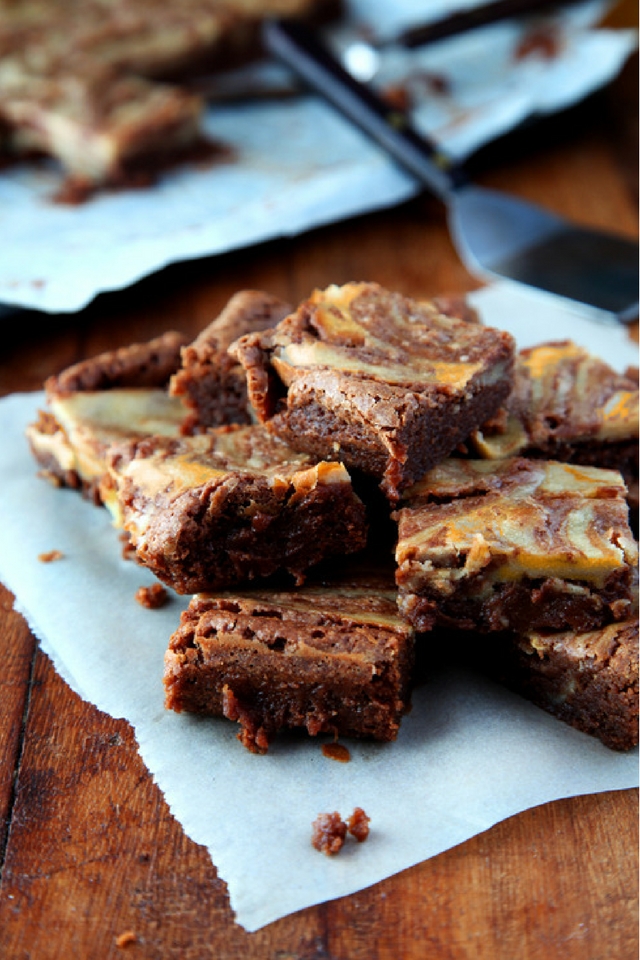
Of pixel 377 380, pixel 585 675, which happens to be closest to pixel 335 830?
pixel 585 675

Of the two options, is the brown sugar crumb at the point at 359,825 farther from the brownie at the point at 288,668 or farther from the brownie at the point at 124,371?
the brownie at the point at 124,371

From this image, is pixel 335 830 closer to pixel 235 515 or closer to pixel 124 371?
pixel 235 515

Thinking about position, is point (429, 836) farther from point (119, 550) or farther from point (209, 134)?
point (209, 134)

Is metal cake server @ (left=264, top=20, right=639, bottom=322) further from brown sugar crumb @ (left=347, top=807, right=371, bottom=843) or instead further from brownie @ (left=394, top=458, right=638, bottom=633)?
brown sugar crumb @ (left=347, top=807, right=371, bottom=843)

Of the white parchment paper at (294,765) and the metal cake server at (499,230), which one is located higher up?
the metal cake server at (499,230)

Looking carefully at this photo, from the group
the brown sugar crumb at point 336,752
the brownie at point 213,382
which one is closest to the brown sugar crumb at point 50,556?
the brownie at point 213,382

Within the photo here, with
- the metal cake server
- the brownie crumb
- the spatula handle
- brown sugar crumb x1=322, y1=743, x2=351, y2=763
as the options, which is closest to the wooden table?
the brownie crumb
